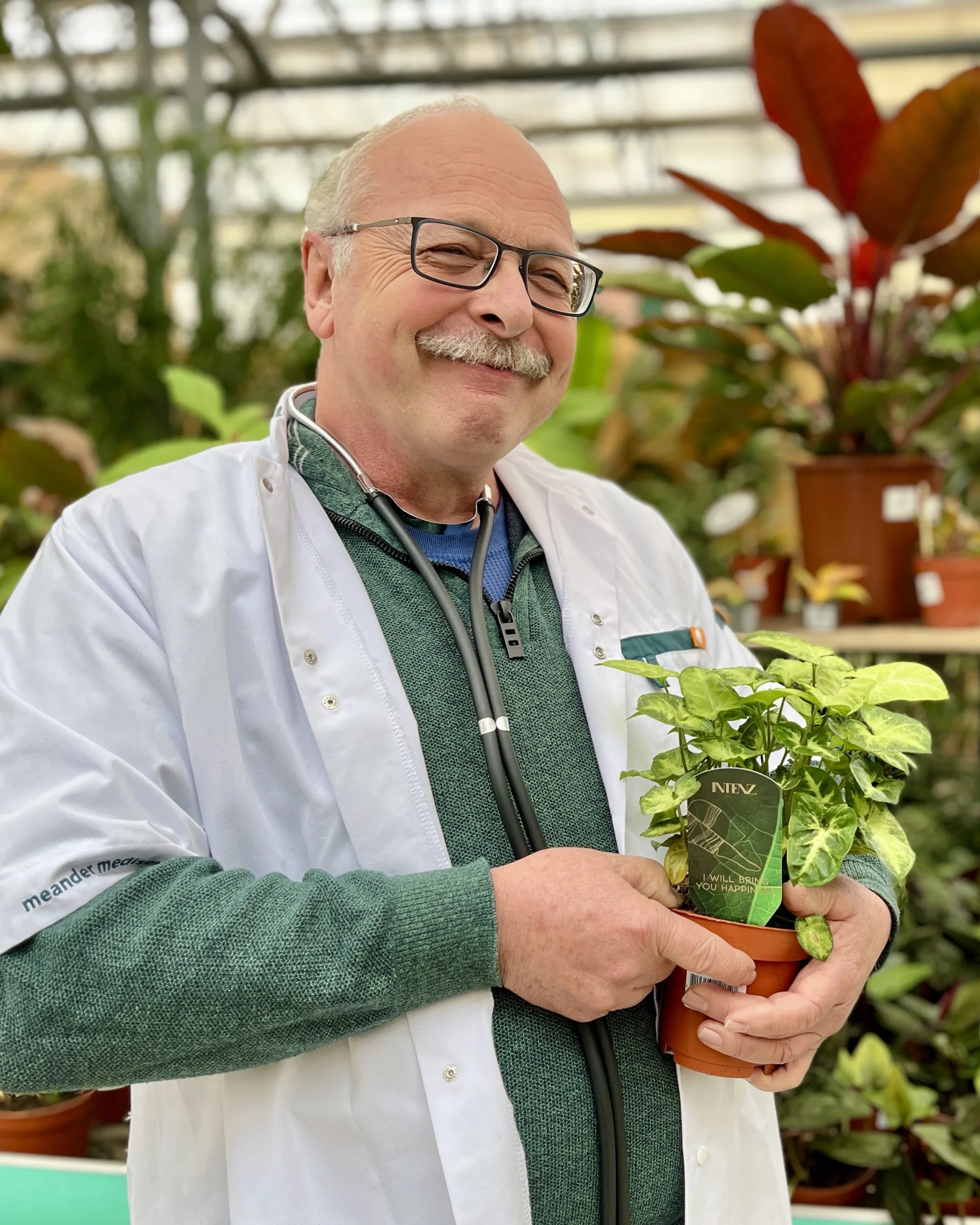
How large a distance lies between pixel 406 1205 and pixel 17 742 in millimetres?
552

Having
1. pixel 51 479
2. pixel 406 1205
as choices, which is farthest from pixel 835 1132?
pixel 51 479

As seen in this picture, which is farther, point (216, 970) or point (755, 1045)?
point (755, 1045)

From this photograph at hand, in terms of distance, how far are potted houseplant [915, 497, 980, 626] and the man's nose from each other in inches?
53.4

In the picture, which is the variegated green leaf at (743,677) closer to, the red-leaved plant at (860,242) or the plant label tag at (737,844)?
the plant label tag at (737,844)

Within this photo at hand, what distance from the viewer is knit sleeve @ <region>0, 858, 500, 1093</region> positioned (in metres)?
0.96

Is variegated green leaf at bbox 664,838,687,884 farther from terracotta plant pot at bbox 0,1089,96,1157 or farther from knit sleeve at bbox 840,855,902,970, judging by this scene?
terracotta plant pot at bbox 0,1089,96,1157

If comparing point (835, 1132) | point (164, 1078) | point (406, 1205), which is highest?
point (164, 1078)

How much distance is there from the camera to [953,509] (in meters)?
2.52

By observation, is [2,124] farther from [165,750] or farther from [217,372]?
[165,750]

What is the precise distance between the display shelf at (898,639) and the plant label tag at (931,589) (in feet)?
0.19

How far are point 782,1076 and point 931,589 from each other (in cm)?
143

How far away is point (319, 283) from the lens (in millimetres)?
1387

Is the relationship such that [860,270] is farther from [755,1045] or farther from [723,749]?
[755,1045]

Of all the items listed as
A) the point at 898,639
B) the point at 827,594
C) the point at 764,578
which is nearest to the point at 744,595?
the point at 764,578
